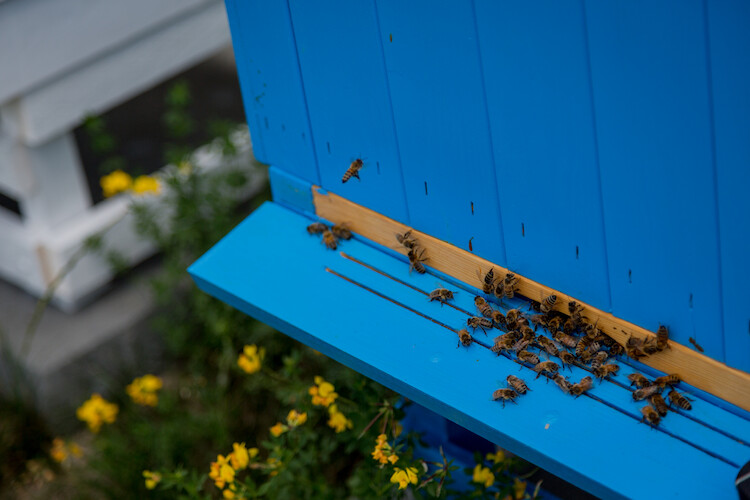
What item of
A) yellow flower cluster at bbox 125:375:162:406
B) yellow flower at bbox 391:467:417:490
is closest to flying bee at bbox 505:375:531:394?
yellow flower at bbox 391:467:417:490

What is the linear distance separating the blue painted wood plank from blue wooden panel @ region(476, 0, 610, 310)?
0.27 meters

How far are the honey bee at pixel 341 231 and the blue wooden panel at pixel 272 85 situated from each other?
0.49ft

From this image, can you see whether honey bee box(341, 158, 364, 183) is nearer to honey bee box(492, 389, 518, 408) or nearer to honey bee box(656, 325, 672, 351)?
honey bee box(492, 389, 518, 408)

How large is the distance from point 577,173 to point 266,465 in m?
1.25

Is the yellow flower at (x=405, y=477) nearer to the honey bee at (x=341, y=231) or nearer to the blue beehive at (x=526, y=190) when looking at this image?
the blue beehive at (x=526, y=190)

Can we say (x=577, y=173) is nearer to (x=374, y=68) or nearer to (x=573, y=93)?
(x=573, y=93)

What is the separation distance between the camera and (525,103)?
5.73 feet

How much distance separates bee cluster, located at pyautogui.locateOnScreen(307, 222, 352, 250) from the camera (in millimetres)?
2398

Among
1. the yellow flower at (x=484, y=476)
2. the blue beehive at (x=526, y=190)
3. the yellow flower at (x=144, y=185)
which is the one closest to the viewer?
the blue beehive at (x=526, y=190)

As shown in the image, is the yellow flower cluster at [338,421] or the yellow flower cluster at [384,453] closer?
the yellow flower cluster at [384,453]

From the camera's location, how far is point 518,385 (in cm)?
189

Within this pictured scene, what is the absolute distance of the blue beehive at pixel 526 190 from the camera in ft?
4.99

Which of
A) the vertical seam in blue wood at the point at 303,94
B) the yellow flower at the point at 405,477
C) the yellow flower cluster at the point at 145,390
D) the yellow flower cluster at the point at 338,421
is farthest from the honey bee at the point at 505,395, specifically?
the yellow flower cluster at the point at 145,390

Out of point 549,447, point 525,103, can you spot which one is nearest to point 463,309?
point 549,447
